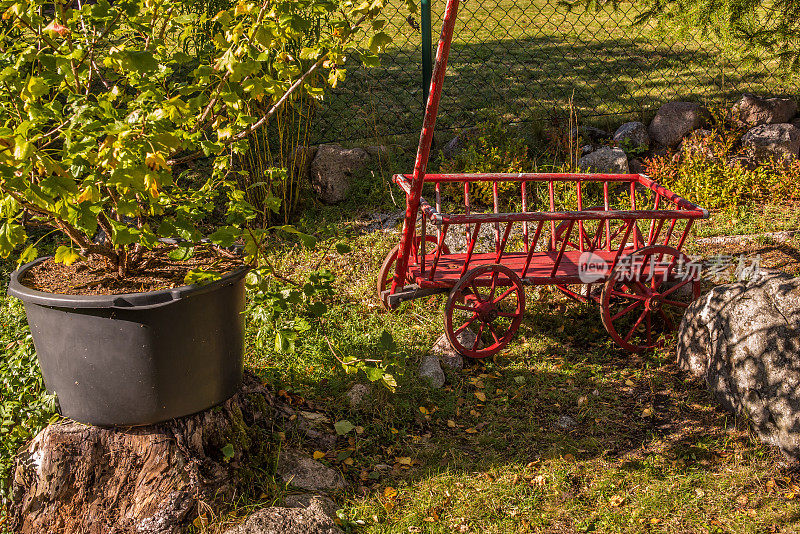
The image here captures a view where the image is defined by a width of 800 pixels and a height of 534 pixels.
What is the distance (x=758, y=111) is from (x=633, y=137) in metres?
1.16

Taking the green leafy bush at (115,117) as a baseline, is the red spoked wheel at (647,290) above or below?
below

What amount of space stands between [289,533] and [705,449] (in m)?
1.98

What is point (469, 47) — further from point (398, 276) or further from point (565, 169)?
point (398, 276)

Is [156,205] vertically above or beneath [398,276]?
above

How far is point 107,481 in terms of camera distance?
8.68ft

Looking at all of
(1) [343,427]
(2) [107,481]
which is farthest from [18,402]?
(1) [343,427]

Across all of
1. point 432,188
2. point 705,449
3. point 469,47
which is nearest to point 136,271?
point 705,449

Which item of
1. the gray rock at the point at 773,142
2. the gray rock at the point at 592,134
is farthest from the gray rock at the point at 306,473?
the gray rock at the point at 773,142

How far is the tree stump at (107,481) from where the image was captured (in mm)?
2600

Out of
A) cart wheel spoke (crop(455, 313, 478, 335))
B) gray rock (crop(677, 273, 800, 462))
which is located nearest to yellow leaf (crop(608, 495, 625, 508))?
gray rock (crop(677, 273, 800, 462))

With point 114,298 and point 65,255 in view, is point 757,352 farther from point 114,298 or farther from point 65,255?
point 65,255

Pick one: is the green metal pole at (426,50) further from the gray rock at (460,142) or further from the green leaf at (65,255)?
the green leaf at (65,255)

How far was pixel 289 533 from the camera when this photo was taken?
255 centimetres

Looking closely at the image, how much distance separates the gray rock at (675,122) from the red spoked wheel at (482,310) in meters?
3.21
